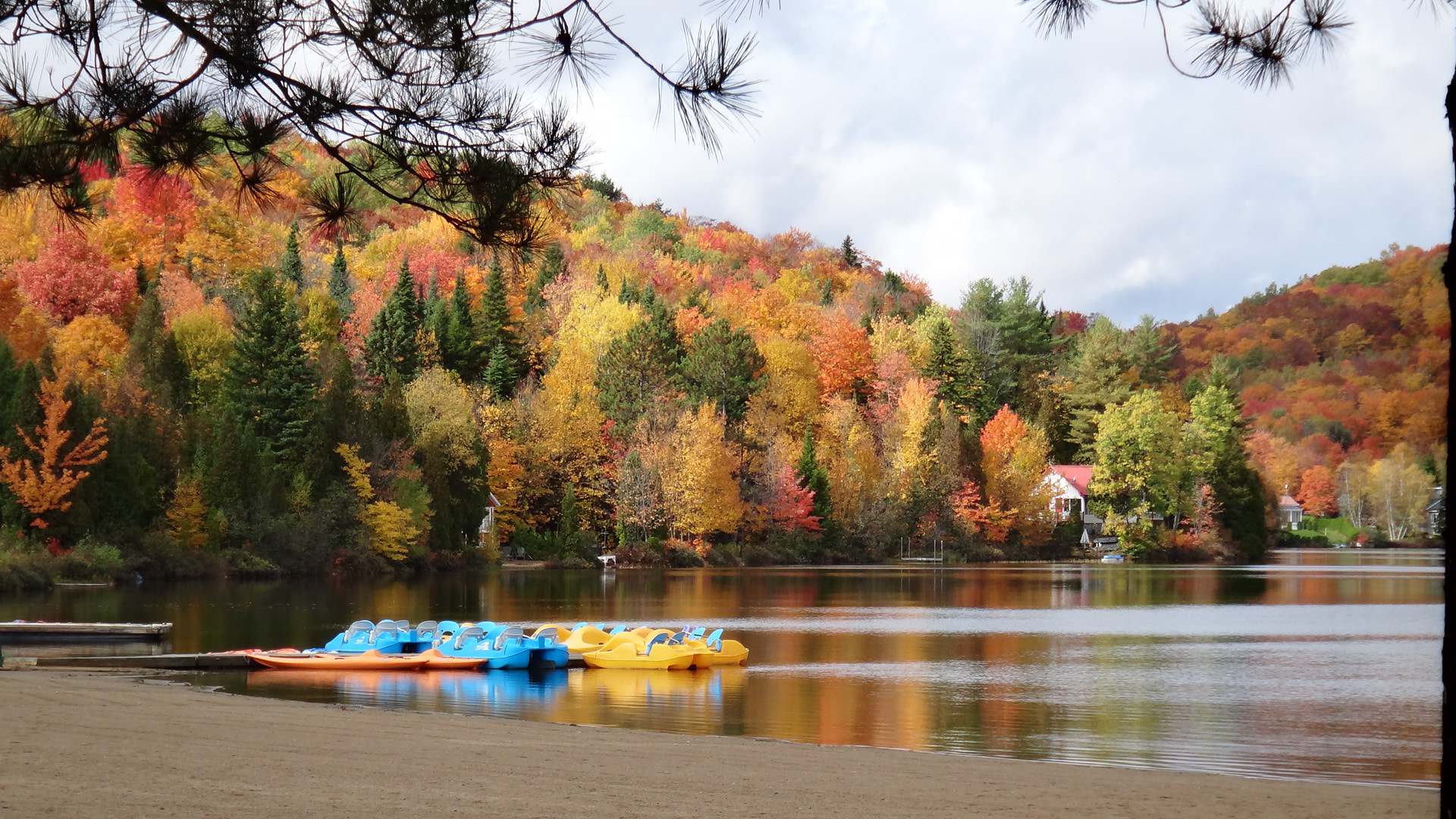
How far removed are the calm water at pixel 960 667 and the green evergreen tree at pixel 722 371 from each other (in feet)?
66.4

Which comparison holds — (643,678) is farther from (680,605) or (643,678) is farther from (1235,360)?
(1235,360)

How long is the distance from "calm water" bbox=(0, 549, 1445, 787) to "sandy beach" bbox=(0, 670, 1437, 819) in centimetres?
249

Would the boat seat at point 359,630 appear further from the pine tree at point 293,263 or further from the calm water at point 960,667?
the pine tree at point 293,263

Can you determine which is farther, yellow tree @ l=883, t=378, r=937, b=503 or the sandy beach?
yellow tree @ l=883, t=378, r=937, b=503

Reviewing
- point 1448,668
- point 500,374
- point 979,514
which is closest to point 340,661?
point 1448,668

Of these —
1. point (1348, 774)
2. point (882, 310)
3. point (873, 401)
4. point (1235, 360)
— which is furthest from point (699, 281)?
point (1348, 774)

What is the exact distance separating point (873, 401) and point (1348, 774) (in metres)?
64.3

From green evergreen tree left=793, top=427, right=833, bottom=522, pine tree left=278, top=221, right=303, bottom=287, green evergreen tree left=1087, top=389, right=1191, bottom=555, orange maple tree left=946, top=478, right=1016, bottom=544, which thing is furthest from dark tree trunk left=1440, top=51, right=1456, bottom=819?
green evergreen tree left=1087, top=389, right=1191, bottom=555

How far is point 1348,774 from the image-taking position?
46.0 ft

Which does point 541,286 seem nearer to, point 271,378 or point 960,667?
point 271,378

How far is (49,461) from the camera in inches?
1577

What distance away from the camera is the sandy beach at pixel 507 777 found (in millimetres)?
8789

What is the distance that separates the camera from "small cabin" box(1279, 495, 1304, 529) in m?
104

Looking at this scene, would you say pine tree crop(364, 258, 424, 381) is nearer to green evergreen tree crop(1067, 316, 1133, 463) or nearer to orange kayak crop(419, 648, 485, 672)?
green evergreen tree crop(1067, 316, 1133, 463)
